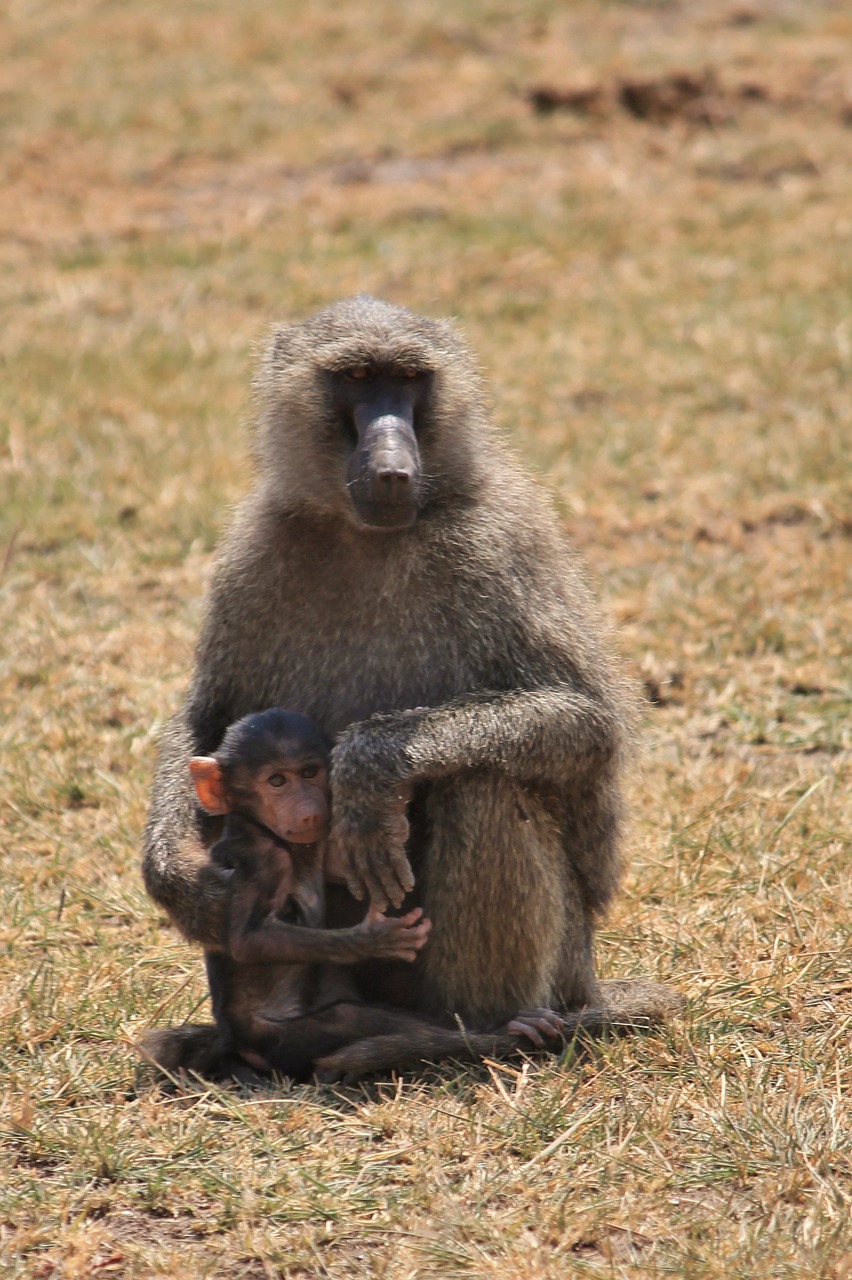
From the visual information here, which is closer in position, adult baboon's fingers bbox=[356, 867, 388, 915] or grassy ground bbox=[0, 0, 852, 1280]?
grassy ground bbox=[0, 0, 852, 1280]

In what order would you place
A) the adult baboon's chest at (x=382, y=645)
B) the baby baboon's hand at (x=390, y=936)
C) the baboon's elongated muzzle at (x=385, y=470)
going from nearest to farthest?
1. the baby baboon's hand at (x=390, y=936)
2. the baboon's elongated muzzle at (x=385, y=470)
3. the adult baboon's chest at (x=382, y=645)

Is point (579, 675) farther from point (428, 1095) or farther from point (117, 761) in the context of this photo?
point (117, 761)

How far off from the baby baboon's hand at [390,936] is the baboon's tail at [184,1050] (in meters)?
0.38

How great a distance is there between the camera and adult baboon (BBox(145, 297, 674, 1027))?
10.1ft

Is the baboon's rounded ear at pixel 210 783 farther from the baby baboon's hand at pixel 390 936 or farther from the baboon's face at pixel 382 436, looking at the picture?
the baboon's face at pixel 382 436

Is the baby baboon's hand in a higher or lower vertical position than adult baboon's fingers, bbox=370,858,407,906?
lower

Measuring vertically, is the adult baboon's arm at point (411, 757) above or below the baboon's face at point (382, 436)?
below

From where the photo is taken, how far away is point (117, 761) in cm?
454

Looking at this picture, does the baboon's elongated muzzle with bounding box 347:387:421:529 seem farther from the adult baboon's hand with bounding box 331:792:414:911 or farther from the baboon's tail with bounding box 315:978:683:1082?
the baboon's tail with bounding box 315:978:683:1082

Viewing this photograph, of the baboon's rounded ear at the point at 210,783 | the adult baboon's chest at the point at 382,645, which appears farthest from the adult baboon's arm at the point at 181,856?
the adult baboon's chest at the point at 382,645

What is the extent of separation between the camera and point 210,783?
3.14 meters

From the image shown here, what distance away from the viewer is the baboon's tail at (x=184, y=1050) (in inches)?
124

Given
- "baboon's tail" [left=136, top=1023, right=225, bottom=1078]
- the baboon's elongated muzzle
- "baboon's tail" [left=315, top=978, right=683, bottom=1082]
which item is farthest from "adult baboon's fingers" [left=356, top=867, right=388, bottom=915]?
the baboon's elongated muzzle

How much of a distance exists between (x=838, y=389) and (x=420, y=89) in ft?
14.0
